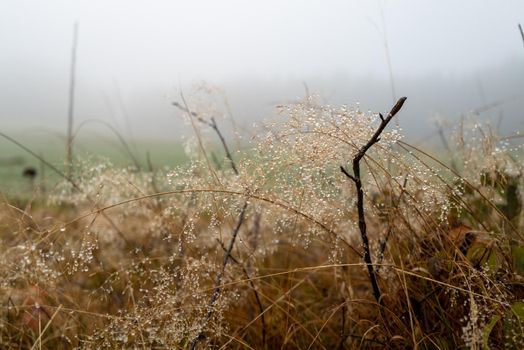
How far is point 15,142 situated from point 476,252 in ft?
5.06

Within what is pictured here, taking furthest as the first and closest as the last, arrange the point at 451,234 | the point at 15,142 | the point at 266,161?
the point at 15,142
the point at 451,234
the point at 266,161

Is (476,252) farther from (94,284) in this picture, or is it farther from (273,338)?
(94,284)

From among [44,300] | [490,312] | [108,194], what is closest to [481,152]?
[490,312]

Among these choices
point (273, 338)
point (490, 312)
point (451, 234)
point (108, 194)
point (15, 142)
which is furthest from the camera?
point (108, 194)

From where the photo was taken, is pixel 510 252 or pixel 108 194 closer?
pixel 510 252

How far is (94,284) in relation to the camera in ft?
8.20

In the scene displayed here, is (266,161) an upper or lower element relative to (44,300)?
upper

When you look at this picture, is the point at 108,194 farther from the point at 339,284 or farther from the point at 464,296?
the point at 464,296

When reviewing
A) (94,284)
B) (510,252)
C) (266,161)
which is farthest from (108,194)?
(510,252)

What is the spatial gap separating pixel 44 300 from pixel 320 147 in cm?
134

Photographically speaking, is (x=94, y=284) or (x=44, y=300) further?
(x=94, y=284)

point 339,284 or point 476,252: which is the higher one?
point 476,252

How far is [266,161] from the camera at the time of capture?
134 cm

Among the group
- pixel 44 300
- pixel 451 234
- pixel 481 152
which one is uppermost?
pixel 481 152
